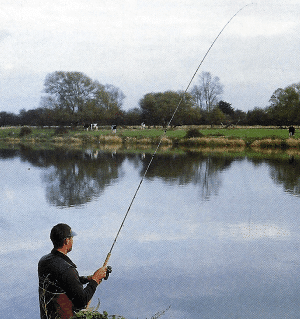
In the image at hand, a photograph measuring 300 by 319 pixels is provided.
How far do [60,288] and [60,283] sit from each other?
7 centimetres

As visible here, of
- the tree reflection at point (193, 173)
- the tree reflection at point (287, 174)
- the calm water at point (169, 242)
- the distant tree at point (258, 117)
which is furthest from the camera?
the distant tree at point (258, 117)

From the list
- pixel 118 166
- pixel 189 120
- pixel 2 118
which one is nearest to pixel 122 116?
pixel 189 120

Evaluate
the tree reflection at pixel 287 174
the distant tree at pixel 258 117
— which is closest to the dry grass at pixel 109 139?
the distant tree at pixel 258 117

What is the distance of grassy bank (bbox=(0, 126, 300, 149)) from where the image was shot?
115 ft

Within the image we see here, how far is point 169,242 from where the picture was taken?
803 centimetres

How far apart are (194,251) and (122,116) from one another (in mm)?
50370

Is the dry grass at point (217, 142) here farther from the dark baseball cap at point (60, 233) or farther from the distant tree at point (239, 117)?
the dark baseball cap at point (60, 233)

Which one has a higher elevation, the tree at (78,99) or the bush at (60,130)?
the tree at (78,99)

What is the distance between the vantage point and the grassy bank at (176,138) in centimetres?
3509

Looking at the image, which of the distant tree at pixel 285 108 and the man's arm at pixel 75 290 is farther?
the distant tree at pixel 285 108

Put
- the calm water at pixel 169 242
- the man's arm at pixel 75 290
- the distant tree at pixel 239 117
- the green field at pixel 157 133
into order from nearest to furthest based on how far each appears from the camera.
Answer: the man's arm at pixel 75 290, the calm water at pixel 169 242, the green field at pixel 157 133, the distant tree at pixel 239 117

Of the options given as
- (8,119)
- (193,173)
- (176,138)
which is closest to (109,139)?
(176,138)

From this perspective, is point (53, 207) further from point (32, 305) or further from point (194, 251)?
point (32, 305)

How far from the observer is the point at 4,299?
5.41 metres
